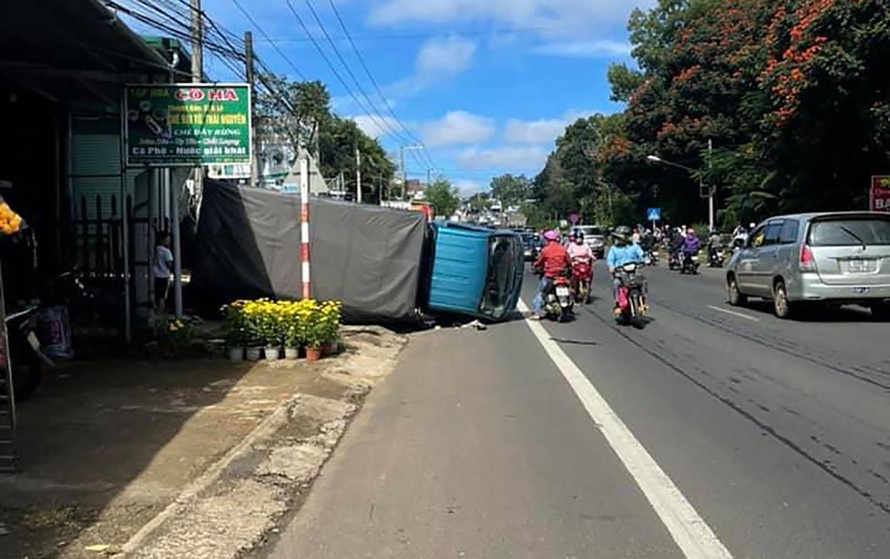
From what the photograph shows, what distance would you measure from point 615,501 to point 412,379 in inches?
223

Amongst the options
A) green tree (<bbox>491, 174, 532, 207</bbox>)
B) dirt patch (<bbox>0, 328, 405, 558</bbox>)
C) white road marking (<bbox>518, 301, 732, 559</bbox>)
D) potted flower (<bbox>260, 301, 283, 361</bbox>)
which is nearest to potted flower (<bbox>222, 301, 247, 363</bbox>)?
potted flower (<bbox>260, 301, 283, 361</bbox>)

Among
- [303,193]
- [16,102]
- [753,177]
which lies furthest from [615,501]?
[753,177]

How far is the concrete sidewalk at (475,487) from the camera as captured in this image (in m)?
5.25

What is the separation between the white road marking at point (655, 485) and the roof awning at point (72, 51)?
6.40m

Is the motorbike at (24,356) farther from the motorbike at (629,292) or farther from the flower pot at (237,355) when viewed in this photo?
the motorbike at (629,292)

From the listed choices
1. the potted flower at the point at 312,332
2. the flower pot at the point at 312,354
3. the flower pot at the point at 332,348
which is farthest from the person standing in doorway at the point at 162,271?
the flower pot at the point at 312,354

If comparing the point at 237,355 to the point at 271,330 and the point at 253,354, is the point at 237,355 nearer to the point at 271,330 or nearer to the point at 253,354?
the point at 253,354

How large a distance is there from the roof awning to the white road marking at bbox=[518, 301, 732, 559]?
640 centimetres

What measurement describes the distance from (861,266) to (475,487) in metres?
12.0

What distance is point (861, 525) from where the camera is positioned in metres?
5.50

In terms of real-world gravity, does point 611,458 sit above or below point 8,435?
below

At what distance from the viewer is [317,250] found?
1688cm

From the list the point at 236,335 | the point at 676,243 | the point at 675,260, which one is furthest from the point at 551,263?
the point at 675,260

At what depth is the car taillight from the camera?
53.4 ft
